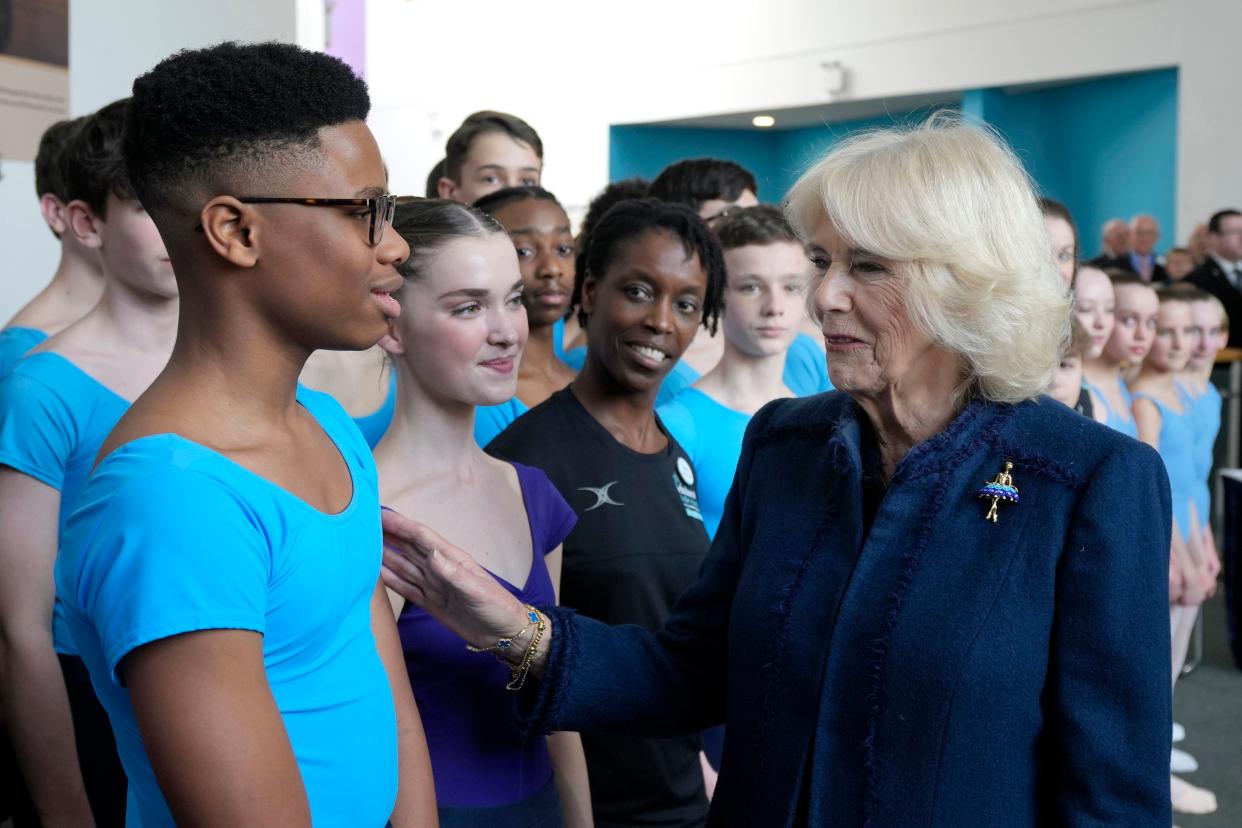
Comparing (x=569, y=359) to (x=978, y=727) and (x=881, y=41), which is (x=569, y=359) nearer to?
(x=978, y=727)

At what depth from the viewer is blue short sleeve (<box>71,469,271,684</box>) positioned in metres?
1.10

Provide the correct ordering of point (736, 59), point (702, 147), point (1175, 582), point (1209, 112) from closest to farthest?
point (1175, 582) → point (1209, 112) → point (736, 59) → point (702, 147)

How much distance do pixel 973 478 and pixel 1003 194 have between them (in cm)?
37

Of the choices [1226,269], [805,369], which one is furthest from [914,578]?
[1226,269]

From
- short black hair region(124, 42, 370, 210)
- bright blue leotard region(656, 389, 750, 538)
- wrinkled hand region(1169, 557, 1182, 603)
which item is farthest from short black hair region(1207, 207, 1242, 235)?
short black hair region(124, 42, 370, 210)

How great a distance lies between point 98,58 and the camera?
4582 millimetres

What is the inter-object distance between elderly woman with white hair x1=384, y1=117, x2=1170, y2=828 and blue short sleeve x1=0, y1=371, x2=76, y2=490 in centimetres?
63

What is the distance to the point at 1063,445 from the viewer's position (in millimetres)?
1499

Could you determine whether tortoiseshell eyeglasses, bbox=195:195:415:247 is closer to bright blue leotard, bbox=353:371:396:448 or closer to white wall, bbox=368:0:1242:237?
bright blue leotard, bbox=353:371:396:448

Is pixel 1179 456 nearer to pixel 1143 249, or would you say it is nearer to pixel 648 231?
pixel 648 231

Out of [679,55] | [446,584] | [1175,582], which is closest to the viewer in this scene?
[446,584]

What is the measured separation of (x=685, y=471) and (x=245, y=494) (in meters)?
1.44

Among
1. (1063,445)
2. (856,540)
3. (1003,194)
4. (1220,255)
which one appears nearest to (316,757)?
(856,540)

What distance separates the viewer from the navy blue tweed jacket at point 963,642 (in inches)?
55.6
